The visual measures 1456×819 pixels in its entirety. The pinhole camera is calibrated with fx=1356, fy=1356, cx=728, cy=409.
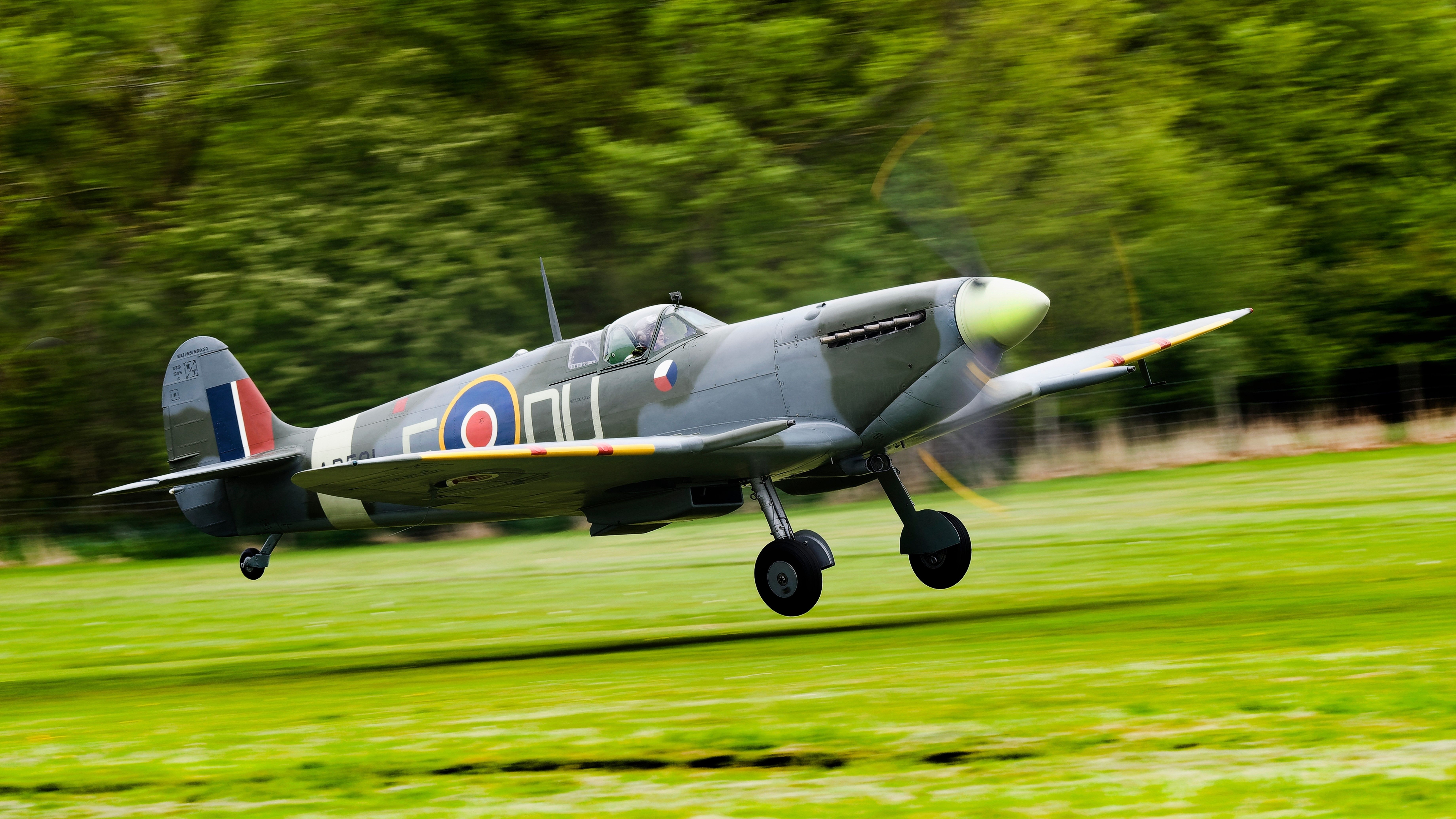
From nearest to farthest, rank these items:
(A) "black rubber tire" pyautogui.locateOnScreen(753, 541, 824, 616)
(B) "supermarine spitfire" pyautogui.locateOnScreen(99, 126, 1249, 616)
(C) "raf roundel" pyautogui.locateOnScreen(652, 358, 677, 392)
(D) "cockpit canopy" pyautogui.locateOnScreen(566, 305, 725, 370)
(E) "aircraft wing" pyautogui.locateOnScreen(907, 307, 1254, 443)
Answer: (B) "supermarine spitfire" pyautogui.locateOnScreen(99, 126, 1249, 616) < (A) "black rubber tire" pyautogui.locateOnScreen(753, 541, 824, 616) < (E) "aircraft wing" pyautogui.locateOnScreen(907, 307, 1254, 443) < (C) "raf roundel" pyautogui.locateOnScreen(652, 358, 677, 392) < (D) "cockpit canopy" pyautogui.locateOnScreen(566, 305, 725, 370)

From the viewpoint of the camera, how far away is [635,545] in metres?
20.8

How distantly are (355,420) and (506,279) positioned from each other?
40.0 feet

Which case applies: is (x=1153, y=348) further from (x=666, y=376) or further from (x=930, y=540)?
(x=666, y=376)

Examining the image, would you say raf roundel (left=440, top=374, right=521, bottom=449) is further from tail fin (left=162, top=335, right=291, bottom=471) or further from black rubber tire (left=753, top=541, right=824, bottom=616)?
black rubber tire (left=753, top=541, right=824, bottom=616)

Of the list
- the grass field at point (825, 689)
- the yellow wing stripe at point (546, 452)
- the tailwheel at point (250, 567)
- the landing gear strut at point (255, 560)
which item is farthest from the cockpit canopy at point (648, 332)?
the tailwheel at point (250, 567)

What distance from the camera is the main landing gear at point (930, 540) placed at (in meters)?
11.1

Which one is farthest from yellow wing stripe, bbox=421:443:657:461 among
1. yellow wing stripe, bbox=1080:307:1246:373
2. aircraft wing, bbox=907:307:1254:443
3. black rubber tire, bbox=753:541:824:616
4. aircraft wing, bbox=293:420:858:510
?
yellow wing stripe, bbox=1080:307:1246:373

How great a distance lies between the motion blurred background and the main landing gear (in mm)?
12013

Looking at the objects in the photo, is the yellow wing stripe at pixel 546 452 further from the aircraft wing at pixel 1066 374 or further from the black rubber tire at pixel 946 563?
the black rubber tire at pixel 946 563

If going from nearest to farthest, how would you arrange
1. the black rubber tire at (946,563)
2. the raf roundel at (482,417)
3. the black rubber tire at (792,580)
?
1. the black rubber tire at (792,580)
2. the black rubber tire at (946,563)
3. the raf roundel at (482,417)

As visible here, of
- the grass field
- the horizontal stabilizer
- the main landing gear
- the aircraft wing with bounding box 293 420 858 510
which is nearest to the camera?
the grass field

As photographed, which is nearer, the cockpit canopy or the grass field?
the grass field

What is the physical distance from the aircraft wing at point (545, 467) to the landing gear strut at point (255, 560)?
9.43ft

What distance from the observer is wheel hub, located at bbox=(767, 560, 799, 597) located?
990 cm
